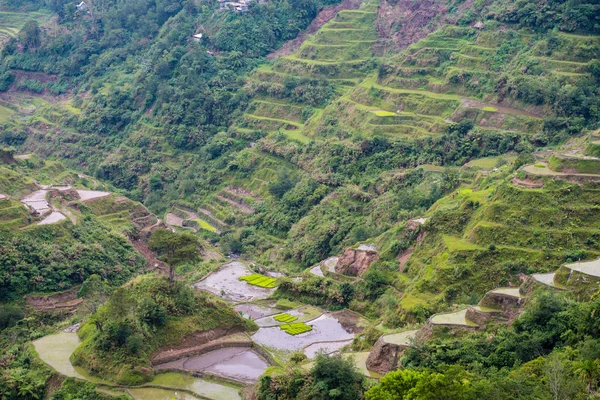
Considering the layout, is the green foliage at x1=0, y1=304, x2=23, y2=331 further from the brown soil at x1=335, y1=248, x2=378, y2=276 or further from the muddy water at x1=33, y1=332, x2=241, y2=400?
the brown soil at x1=335, y1=248, x2=378, y2=276

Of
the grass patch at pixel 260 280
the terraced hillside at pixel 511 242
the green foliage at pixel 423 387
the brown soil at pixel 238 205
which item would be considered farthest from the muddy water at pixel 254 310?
the green foliage at pixel 423 387

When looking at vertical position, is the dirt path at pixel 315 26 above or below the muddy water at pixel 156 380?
above

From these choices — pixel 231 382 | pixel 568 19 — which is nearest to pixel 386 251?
pixel 231 382

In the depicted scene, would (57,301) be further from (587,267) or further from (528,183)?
(587,267)

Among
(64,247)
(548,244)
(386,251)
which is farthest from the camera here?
(64,247)

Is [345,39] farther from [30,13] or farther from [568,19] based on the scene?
[30,13]

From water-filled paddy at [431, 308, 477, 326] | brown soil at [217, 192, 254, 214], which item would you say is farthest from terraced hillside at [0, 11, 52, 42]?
water-filled paddy at [431, 308, 477, 326]

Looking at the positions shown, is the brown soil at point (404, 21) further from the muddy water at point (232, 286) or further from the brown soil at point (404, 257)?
the brown soil at point (404, 257)
